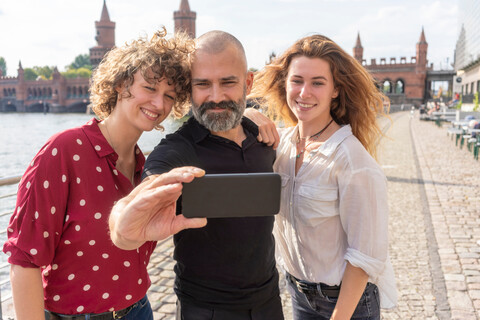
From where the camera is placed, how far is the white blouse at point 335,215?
1721 mm

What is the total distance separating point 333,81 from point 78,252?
1351mm

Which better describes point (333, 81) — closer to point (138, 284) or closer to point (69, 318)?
point (138, 284)

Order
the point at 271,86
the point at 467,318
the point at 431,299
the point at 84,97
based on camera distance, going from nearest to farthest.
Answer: the point at 271,86
the point at 467,318
the point at 431,299
the point at 84,97

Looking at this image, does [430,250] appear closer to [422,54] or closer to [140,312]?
[140,312]

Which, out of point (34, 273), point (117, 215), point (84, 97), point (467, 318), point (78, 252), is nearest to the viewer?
point (117, 215)

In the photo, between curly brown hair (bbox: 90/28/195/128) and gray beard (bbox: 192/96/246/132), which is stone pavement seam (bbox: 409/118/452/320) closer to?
gray beard (bbox: 192/96/246/132)

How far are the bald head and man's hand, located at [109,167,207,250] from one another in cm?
71

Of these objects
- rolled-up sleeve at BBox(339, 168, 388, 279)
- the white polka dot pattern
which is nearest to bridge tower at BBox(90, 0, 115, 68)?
the white polka dot pattern

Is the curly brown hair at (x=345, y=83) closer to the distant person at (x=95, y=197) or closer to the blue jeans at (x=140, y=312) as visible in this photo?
the distant person at (x=95, y=197)

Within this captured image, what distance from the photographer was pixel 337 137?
1874mm

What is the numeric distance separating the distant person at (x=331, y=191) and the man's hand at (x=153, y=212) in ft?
2.57

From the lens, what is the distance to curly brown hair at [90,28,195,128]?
5.54 feet

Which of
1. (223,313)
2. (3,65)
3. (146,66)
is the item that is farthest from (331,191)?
(3,65)

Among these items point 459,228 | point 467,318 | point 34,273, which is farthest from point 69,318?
point 459,228
